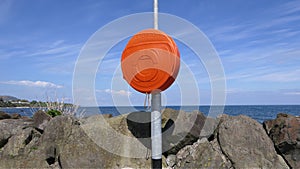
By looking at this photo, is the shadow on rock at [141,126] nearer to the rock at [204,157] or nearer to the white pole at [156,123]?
the rock at [204,157]

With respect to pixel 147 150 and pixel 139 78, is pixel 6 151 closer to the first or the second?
pixel 147 150

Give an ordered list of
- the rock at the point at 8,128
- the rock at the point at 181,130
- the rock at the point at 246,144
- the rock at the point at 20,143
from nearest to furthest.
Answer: the rock at the point at 246,144 < the rock at the point at 181,130 < the rock at the point at 20,143 < the rock at the point at 8,128

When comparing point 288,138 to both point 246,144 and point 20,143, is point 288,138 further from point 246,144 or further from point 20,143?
point 20,143

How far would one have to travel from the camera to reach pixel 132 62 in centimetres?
320

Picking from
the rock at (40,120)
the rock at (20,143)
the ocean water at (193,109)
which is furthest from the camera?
the rock at (40,120)

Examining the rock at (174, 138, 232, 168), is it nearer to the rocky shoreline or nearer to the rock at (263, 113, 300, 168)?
the rocky shoreline

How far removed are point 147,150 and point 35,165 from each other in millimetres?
1812

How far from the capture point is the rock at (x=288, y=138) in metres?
4.50

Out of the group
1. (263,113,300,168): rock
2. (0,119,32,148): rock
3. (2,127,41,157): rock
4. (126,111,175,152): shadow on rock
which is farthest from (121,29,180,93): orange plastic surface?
(0,119,32,148): rock

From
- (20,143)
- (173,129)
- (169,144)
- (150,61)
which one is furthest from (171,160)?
(20,143)

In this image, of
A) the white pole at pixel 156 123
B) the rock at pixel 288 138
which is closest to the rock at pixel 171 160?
the white pole at pixel 156 123

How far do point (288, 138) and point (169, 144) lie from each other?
1801mm

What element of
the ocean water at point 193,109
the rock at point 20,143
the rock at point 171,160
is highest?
the ocean water at point 193,109

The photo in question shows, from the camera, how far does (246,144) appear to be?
450 centimetres
